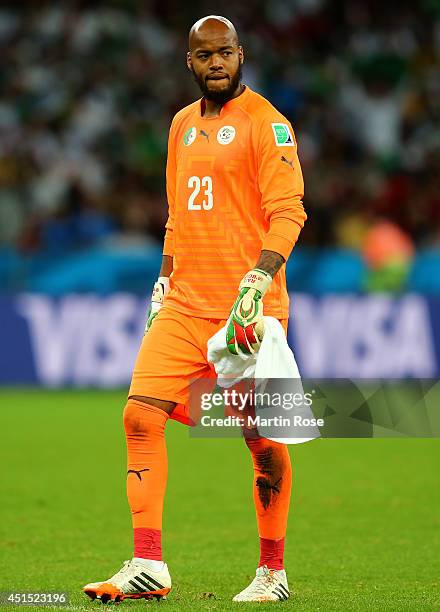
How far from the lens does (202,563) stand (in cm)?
656

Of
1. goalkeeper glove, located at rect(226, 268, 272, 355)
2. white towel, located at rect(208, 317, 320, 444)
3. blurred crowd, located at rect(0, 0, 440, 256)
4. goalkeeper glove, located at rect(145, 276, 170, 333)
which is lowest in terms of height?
white towel, located at rect(208, 317, 320, 444)

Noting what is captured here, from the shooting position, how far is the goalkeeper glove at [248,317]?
5.25 meters

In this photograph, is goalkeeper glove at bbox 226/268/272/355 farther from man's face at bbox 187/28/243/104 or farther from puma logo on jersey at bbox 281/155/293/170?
man's face at bbox 187/28/243/104

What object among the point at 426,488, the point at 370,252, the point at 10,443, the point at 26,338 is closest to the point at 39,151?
the point at 26,338

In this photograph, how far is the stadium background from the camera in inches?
291

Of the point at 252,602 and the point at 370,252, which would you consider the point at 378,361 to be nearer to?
the point at 370,252

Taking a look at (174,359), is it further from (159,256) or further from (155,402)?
(159,256)

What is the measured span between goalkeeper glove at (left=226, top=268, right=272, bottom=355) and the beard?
2.68ft

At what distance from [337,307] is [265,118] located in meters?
9.95

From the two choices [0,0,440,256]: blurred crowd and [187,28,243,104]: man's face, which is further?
[0,0,440,256]: blurred crowd

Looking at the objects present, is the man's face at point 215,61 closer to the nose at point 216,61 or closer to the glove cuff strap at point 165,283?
the nose at point 216,61

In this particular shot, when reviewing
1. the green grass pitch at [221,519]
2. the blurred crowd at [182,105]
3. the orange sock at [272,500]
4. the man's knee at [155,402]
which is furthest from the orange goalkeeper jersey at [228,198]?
the blurred crowd at [182,105]

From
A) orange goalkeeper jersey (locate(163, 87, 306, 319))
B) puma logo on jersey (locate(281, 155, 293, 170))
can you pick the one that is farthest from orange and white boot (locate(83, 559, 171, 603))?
puma logo on jersey (locate(281, 155, 293, 170))

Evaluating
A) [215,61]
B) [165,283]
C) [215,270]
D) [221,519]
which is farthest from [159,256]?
[215,61]
